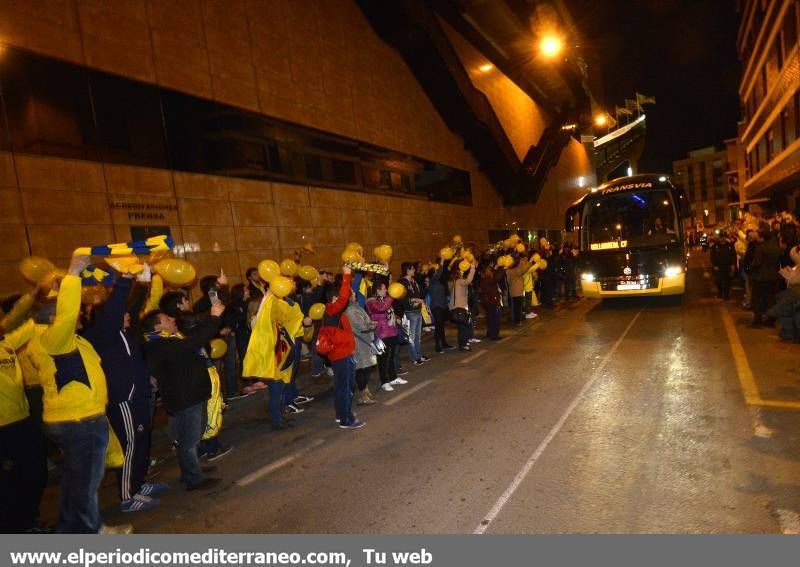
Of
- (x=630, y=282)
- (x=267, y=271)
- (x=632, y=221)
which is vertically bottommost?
(x=630, y=282)

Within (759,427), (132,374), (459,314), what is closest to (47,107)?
(132,374)

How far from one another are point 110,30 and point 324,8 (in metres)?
7.42

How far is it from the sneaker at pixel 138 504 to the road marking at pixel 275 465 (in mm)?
728

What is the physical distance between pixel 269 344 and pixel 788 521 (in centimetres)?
495

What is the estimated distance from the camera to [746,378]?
6094mm

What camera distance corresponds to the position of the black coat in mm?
4172

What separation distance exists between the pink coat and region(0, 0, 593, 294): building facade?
4.77 meters

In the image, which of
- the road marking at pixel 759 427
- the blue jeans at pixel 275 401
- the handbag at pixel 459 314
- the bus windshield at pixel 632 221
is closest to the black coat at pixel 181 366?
the blue jeans at pixel 275 401

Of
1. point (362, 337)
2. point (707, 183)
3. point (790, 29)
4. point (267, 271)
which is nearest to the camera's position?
point (267, 271)

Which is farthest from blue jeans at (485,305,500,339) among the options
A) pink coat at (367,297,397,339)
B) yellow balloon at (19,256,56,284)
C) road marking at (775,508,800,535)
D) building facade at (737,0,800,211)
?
building facade at (737,0,800,211)

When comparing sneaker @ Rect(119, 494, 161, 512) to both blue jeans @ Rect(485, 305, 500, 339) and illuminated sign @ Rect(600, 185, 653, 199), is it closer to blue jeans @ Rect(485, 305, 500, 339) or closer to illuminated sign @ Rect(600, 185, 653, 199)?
blue jeans @ Rect(485, 305, 500, 339)

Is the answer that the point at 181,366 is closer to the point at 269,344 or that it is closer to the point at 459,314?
the point at 269,344

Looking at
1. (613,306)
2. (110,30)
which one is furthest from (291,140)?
(613,306)

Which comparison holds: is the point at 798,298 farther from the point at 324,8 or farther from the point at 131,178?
the point at 324,8
